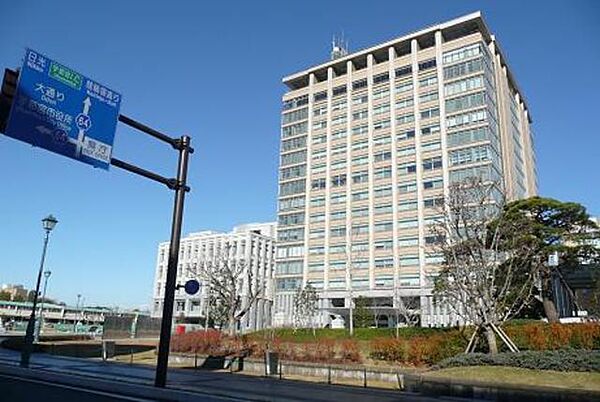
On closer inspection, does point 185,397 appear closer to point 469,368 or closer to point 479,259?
point 469,368

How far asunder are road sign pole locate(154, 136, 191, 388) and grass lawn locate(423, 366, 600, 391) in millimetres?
8567

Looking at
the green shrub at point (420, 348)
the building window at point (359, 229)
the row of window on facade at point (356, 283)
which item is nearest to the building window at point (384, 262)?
the row of window on facade at point (356, 283)

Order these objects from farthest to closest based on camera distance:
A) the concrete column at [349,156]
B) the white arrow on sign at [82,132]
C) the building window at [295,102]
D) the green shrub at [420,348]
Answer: the building window at [295,102], the concrete column at [349,156], the green shrub at [420,348], the white arrow on sign at [82,132]

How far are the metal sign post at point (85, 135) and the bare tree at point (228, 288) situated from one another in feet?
90.4

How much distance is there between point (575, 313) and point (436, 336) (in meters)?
24.7

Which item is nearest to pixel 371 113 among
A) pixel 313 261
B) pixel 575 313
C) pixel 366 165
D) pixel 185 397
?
pixel 366 165

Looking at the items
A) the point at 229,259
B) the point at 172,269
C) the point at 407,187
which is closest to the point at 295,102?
the point at 407,187

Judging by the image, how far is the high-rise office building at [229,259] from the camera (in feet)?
323

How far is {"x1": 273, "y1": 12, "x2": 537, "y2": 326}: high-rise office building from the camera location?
69062 millimetres

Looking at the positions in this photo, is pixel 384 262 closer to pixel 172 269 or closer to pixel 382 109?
pixel 382 109

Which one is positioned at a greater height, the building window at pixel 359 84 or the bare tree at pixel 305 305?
the building window at pixel 359 84

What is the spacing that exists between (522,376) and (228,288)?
44635 millimetres

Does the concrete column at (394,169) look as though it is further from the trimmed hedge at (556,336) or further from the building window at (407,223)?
the trimmed hedge at (556,336)

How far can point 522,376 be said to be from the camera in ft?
49.6
